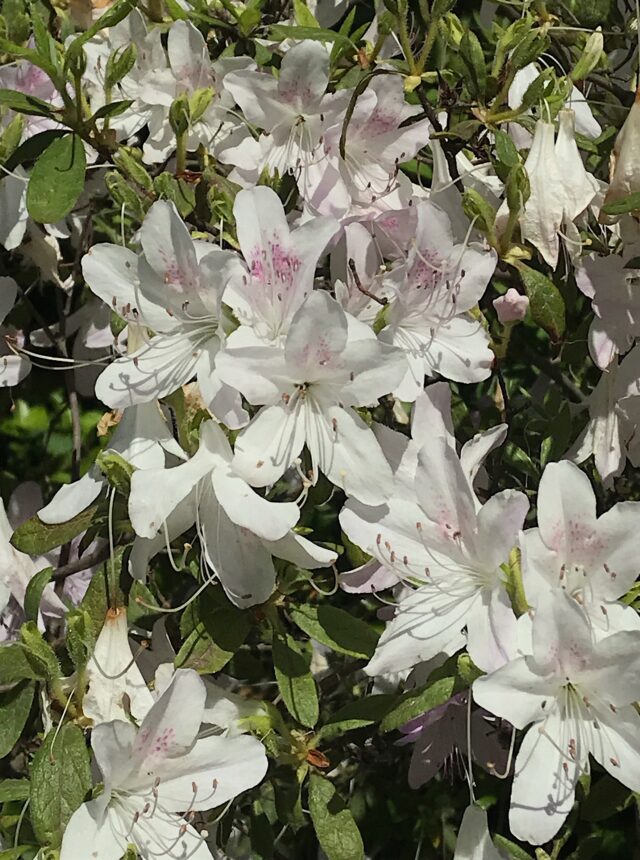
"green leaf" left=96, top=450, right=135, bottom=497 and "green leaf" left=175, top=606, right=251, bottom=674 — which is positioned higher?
"green leaf" left=96, top=450, right=135, bottom=497

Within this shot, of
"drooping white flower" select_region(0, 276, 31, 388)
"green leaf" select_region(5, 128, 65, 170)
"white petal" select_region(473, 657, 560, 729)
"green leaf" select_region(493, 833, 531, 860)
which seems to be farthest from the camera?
"drooping white flower" select_region(0, 276, 31, 388)

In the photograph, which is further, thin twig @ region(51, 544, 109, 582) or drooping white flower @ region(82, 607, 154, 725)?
thin twig @ region(51, 544, 109, 582)

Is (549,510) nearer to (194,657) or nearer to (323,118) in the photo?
(194,657)

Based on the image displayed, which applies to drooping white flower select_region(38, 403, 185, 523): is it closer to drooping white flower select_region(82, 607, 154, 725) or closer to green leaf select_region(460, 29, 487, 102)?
drooping white flower select_region(82, 607, 154, 725)

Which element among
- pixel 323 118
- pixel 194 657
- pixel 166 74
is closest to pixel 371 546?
pixel 194 657

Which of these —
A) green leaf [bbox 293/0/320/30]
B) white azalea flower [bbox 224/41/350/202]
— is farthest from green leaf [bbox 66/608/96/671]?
green leaf [bbox 293/0/320/30]

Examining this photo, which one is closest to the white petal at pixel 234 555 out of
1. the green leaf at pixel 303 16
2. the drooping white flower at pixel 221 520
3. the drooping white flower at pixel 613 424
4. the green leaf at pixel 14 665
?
the drooping white flower at pixel 221 520
